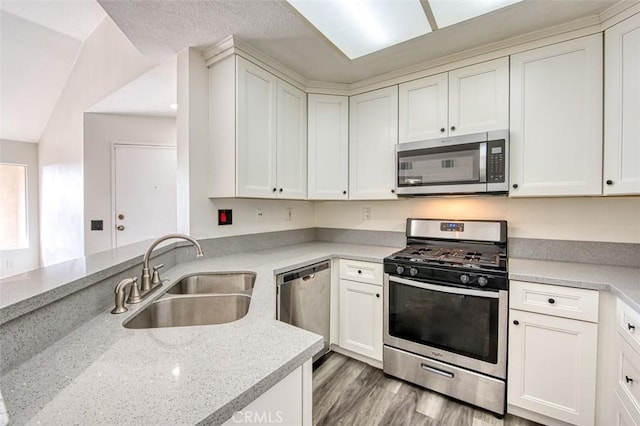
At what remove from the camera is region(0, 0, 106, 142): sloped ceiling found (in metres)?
2.59

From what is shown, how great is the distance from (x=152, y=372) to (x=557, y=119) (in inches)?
91.3

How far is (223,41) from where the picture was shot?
1.82 m

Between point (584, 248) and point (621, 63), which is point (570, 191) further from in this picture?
point (621, 63)

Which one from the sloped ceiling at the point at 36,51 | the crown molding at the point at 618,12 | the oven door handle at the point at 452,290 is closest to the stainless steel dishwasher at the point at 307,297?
the oven door handle at the point at 452,290

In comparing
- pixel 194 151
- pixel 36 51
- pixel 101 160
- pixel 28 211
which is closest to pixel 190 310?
pixel 194 151

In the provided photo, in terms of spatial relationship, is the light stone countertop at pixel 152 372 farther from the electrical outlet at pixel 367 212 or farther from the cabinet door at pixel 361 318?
the electrical outlet at pixel 367 212

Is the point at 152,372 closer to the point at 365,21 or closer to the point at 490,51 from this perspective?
the point at 365,21

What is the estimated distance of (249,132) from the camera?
1947mm

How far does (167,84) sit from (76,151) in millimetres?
1778

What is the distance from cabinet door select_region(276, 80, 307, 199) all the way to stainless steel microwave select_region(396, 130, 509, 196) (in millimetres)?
794

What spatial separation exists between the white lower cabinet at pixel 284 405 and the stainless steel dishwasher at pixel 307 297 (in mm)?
938

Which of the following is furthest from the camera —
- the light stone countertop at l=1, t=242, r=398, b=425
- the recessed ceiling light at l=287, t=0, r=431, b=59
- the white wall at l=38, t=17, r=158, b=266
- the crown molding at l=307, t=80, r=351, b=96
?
the white wall at l=38, t=17, r=158, b=266

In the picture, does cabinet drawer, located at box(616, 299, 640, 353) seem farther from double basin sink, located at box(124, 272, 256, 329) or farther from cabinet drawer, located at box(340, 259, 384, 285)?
double basin sink, located at box(124, 272, 256, 329)

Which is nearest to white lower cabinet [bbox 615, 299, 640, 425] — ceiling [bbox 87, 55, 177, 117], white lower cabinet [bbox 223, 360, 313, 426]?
white lower cabinet [bbox 223, 360, 313, 426]
